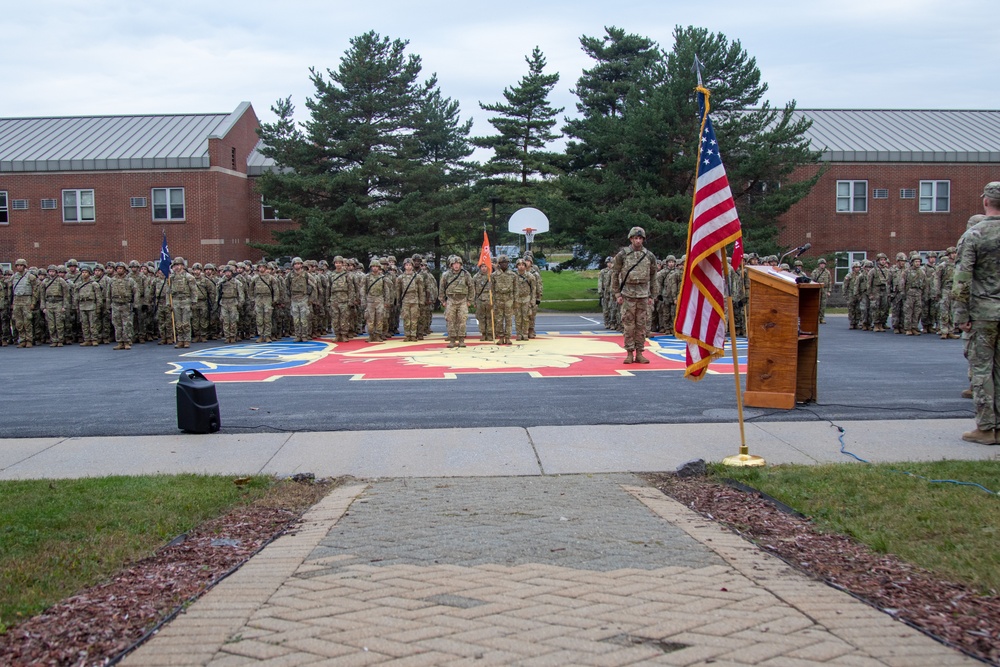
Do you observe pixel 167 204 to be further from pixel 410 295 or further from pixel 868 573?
pixel 868 573

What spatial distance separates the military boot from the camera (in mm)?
8234

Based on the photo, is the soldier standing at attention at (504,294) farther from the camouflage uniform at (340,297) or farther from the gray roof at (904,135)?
the gray roof at (904,135)

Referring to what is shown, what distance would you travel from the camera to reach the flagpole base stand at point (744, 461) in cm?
737

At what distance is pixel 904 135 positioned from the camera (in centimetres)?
4481

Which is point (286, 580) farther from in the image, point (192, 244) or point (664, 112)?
point (192, 244)

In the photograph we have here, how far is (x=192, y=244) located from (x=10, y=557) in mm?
39119

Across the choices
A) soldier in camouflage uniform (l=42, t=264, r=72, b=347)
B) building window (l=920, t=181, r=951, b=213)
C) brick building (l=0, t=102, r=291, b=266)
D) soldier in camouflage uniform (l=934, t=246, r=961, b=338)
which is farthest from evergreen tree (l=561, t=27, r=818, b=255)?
soldier in camouflage uniform (l=42, t=264, r=72, b=347)

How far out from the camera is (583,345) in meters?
19.8

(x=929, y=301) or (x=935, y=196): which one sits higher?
(x=935, y=196)

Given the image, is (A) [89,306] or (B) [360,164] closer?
(A) [89,306]

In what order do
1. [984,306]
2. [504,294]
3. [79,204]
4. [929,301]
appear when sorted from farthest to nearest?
1. [79,204]
2. [929,301]
3. [504,294]
4. [984,306]

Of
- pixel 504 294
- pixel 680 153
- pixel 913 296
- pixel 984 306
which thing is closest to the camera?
pixel 984 306

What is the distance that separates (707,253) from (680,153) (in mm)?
30886

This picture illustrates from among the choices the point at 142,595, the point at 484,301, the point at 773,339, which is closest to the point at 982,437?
the point at 773,339
